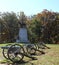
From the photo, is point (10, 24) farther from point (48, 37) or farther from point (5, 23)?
point (48, 37)

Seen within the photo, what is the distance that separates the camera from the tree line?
158ft

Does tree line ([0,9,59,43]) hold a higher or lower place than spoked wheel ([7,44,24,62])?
higher

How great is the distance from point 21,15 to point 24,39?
694 inches

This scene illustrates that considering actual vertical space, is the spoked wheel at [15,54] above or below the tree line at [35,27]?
below

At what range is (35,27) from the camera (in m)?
48.4

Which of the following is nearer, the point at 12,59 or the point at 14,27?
the point at 12,59

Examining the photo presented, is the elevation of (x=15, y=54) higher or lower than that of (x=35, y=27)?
lower

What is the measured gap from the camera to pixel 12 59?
11.6 meters

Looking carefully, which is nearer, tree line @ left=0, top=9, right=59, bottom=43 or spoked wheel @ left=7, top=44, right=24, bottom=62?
spoked wheel @ left=7, top=44, right=24, bottom=62

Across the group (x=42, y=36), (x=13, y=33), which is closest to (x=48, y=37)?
(x=42, y=36)

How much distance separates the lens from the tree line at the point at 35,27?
1897 inches

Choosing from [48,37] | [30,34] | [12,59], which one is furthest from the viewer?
[48,37]

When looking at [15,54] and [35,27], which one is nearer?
[15,54]

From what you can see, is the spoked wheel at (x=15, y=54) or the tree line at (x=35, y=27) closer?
the spoked wheel at (x=15, y=54)
